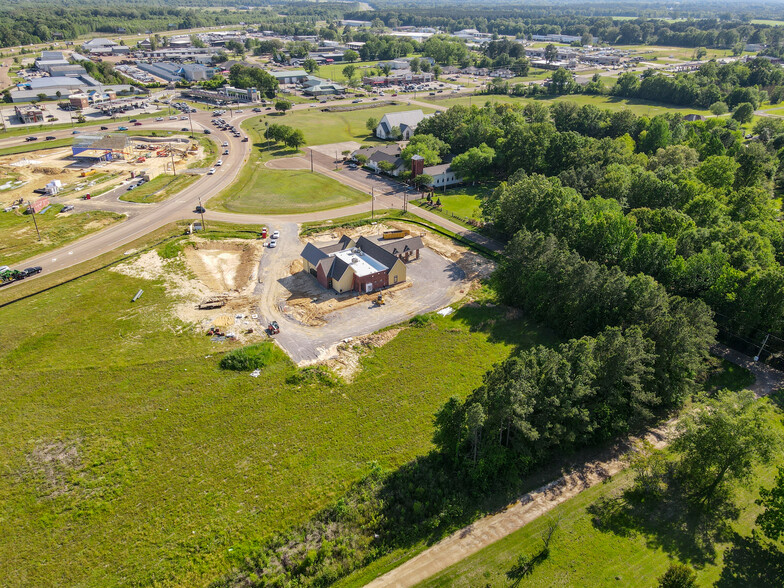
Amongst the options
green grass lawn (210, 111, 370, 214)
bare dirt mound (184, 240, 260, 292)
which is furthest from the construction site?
bare dirt mound (184, 240, 260, 292)

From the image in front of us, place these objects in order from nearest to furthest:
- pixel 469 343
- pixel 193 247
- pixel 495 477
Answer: pixel 495 477, pixel 469 343, pixel 193 247

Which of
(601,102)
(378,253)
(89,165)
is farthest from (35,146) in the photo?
(601,102)

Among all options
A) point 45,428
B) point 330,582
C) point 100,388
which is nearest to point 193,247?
point 100,388

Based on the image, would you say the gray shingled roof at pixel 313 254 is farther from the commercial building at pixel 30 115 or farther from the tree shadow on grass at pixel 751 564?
the commercial building at pixel 30 115

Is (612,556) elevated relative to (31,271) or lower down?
lower down

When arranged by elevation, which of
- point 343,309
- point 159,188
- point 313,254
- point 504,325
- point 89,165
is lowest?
point 504,325

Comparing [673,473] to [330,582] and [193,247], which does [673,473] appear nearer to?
[330,582]

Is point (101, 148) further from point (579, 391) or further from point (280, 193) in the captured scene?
point (579, 391)
